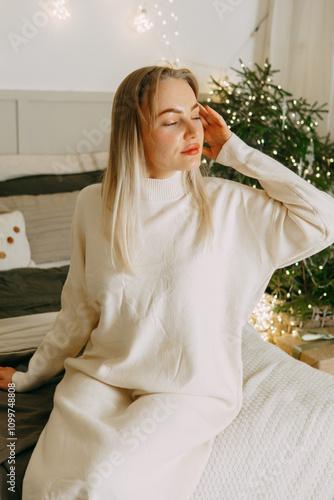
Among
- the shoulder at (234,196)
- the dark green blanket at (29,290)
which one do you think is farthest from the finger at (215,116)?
the dark green blanket at (29,290)

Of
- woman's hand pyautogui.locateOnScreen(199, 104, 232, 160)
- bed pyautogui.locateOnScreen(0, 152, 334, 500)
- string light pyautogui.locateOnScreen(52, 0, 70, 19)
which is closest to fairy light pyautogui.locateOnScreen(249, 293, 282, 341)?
bed pyautogui.locateOnScreen(0, 152, 334, 500)

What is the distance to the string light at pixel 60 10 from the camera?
2.71 metres

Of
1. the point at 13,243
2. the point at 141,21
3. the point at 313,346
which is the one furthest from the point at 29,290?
the point at 141,21

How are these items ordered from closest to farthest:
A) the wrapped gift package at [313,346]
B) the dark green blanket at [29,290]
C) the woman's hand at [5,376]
Answer: the woman's hand at [5,376]
the dark green blanket at [29,290]
the wrapped gift package at [313,346]

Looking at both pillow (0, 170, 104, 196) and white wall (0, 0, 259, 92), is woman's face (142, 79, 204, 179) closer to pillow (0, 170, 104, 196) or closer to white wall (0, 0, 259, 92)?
pillow (0, 170, 104, 196)

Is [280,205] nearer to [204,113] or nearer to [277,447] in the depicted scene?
[204,113]

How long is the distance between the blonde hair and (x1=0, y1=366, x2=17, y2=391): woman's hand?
49 cm

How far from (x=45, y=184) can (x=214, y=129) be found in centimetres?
151

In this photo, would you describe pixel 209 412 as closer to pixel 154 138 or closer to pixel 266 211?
pixel 266 211

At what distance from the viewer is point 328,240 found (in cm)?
131

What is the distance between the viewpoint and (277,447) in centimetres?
135

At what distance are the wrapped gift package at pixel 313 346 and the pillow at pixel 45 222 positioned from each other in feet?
3.52

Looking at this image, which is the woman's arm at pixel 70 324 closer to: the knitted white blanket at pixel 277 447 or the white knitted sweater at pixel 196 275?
the white knitted sweater at pixel 196 275

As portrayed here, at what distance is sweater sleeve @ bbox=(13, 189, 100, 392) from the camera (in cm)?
145
